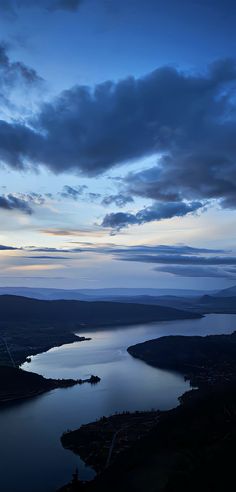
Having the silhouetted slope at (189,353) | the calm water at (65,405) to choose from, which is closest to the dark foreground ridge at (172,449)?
the calm water at (65,405)

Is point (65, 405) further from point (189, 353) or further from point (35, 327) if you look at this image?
point (35, 327)

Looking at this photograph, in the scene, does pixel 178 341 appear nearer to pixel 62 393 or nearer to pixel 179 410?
pixel 62 393

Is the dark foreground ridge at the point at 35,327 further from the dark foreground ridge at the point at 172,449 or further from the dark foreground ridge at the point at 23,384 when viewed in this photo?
the dark foreground ridge at the point at 172,449

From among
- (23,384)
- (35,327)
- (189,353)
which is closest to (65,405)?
(23,384)

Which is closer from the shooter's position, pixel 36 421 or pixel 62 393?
pixel 36 421

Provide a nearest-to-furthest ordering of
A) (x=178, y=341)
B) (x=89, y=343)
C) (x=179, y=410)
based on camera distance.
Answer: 1. (x=179, y=410)
2. (x=178, y=341)
3. (x=89, y=343)

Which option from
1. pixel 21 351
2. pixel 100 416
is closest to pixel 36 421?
pixel 100 416

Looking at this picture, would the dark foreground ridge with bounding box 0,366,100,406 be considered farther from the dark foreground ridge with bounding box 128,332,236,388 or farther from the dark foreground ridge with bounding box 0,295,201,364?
the dark foreground ridge with bounding box 0,295,201,364
